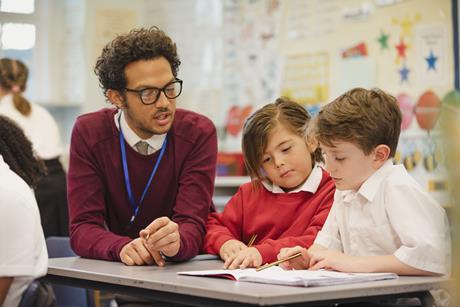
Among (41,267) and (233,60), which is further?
(233,60)

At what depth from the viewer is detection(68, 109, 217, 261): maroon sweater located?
222 centimetres

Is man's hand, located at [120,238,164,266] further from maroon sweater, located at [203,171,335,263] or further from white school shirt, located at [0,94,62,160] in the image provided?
white school shirt, located at [0,94,62,160]

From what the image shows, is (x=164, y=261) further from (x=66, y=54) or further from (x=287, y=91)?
(x=66, y=54)

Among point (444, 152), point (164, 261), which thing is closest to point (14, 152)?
point (164, 261)

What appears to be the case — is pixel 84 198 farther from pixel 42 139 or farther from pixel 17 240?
pixel 42 139

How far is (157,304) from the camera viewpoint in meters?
1.86

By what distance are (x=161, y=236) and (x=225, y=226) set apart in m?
0.42

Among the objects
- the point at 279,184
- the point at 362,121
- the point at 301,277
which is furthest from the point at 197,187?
the point at 301,277

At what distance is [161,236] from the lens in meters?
1.84

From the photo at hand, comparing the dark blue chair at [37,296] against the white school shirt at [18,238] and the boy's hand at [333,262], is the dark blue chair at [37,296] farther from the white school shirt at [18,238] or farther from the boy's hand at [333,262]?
the boy's hand at [333,262]

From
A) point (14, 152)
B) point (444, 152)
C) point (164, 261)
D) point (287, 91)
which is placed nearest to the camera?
point (444, 152)

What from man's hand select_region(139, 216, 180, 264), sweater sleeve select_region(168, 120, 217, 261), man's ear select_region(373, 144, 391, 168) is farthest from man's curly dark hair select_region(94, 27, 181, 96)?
man's ear select_region(373, 144, 391, 168)

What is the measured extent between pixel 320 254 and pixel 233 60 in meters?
3.88

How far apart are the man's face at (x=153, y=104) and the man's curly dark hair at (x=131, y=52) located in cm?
2
